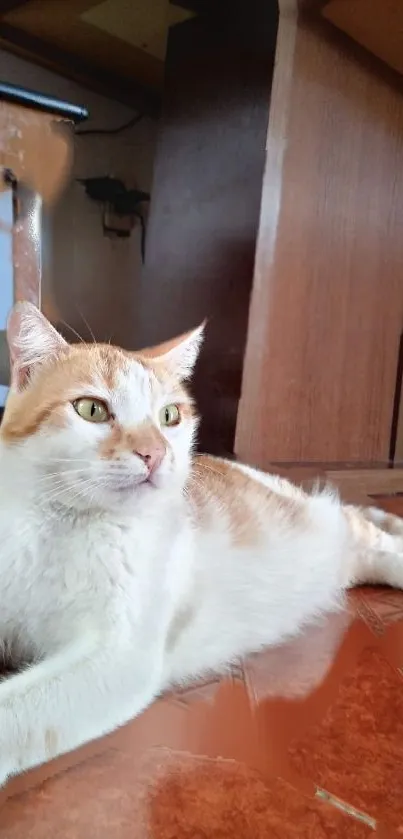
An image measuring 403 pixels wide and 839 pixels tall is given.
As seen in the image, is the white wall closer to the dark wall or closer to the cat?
the dark wall

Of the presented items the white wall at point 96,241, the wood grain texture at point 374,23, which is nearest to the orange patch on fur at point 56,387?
the wood grain texture at point 374,23

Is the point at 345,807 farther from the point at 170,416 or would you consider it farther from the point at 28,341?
the point at 28,341

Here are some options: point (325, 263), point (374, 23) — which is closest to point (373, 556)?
point (325, 263)

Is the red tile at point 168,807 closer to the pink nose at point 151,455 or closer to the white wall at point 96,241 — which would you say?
the pink nose at point 151,455

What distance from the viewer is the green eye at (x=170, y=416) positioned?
35.1 inches

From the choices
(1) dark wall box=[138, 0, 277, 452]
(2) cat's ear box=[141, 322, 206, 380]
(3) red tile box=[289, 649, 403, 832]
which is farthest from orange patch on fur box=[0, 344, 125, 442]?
(1) dark wall box=[138, 0, 277, 452]

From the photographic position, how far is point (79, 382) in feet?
2.65

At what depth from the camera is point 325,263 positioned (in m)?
1.99

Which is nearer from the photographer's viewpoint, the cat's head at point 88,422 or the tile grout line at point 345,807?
the tile grout line at point 345,807

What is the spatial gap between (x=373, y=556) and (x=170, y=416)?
1.93 feet

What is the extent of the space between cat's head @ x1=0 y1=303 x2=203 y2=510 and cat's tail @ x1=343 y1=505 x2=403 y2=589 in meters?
0.52

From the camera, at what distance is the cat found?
2.26ft

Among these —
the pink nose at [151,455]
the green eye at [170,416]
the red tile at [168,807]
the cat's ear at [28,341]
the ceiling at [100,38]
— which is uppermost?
the ceiling at [100,38]

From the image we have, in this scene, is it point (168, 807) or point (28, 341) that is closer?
point (168, 807)
